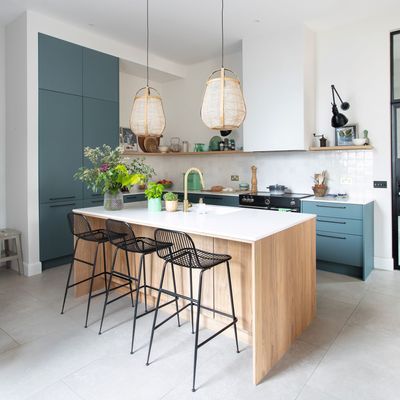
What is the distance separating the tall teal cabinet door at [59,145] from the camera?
13.0ft

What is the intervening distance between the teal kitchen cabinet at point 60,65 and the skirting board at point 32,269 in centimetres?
211

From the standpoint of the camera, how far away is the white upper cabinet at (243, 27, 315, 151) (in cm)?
419

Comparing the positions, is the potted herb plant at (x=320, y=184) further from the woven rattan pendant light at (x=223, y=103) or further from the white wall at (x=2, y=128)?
the white wall at (x=2, y=128)

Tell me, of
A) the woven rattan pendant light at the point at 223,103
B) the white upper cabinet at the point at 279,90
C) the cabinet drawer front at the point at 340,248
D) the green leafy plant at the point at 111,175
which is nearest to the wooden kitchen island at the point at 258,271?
the green leafy plant at the point at 111,175

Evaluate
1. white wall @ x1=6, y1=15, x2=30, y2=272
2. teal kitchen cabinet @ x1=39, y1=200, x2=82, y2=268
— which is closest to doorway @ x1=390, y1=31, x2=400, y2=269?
teal kitchen cabinet @ x1=39, y1=200, x2=82, y2=268

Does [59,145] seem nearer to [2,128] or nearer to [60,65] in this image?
[2,128]

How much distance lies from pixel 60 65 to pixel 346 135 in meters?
3.65

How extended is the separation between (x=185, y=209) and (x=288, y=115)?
7.24ft

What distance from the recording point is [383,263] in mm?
3998

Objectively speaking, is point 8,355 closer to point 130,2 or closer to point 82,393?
point 82,393

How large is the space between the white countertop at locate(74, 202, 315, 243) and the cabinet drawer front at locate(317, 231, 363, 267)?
4.64 feet

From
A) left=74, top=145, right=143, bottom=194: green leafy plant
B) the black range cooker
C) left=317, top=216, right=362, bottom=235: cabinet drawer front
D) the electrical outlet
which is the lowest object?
left=317, top=216, right=362, bottom=235: cabinet drawer front

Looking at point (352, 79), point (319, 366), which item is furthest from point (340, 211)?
point (319, 366)

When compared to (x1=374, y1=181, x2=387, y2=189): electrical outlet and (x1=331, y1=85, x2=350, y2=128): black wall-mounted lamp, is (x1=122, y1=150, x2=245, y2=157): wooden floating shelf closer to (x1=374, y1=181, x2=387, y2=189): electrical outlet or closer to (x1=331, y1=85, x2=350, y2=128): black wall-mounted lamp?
(x1=331, y1=85, x2=350, y2=128): black wall-mounted lamp
